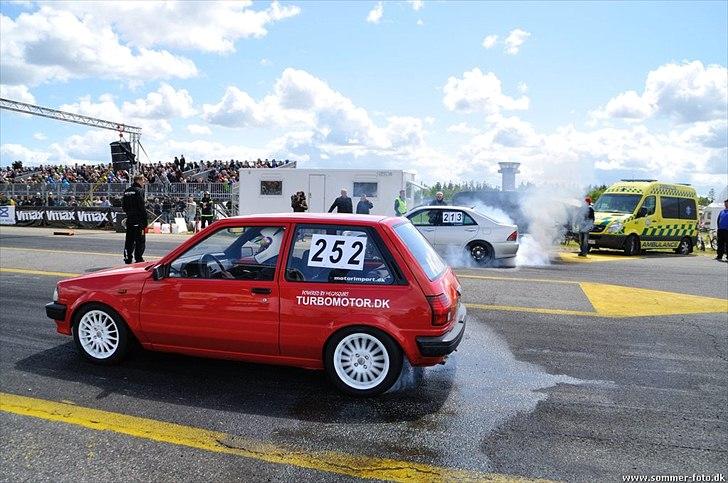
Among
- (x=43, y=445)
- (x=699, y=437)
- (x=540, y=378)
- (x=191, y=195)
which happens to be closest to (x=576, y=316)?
(x=540, y=378)

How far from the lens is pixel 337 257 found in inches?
168

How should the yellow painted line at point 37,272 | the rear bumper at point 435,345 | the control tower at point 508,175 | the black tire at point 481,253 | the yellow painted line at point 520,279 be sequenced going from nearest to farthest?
the rear bumper at point 435,345 → the yellow painted line at point 520,279 → the yellow painted line at point 37,272 → the black tire at point 481,253 → the control tower at point 508,175

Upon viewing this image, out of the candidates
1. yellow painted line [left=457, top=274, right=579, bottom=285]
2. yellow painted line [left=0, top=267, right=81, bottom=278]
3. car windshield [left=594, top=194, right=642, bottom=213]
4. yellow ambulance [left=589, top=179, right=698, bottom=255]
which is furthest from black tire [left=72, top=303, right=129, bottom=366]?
car windshield [left=594, top=194, right=642, bottom=213]

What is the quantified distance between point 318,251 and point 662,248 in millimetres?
16424

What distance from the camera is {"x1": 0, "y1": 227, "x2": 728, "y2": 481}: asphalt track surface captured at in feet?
10.5

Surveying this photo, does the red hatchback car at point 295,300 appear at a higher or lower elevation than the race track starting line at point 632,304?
higher

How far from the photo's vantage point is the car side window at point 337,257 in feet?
13.8

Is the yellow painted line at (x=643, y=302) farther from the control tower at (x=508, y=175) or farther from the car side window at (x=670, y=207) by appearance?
the control tower at (x=508, y=175)

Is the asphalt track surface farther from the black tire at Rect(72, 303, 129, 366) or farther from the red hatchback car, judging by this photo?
the red hatchback car

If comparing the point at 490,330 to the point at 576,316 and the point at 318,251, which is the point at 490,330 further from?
the point at 318,251

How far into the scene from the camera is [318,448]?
3.39 m

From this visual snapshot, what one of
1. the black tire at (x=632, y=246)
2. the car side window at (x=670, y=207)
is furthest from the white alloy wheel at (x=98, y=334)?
the car side window at (x=670, y=207)

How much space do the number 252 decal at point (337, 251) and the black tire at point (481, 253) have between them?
798 centimetres

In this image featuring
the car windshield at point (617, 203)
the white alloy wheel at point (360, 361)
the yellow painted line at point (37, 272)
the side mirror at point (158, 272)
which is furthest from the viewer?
the car windshield at point (617, 203)
